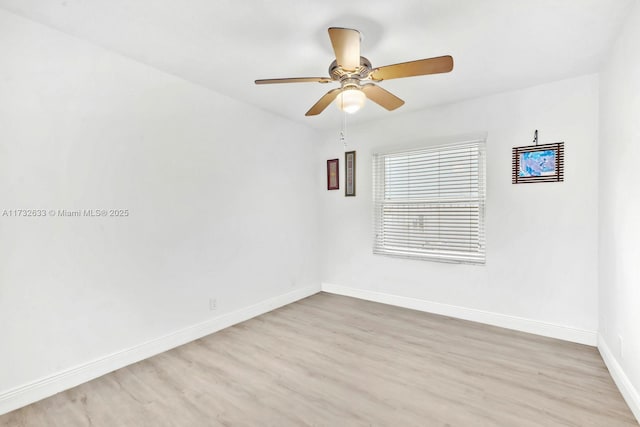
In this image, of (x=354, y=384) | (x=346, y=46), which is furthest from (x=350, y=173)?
(x=354, y=384)

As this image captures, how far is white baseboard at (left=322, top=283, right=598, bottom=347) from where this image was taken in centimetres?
286

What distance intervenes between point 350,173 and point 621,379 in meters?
3.28

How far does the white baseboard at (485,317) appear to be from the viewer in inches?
113

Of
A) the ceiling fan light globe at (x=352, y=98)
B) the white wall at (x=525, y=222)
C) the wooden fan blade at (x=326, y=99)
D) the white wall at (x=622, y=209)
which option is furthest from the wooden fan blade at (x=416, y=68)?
the white wall at (x=525, y=222)

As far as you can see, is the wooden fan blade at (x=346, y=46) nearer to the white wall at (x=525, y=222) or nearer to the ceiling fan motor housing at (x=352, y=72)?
the ceiling fan motor housing at (x=352, y=72)

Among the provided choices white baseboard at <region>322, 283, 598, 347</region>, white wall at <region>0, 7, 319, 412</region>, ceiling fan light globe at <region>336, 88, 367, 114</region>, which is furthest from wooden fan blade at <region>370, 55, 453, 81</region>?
white baseboard at <region>322, 283, 598, 347</region>

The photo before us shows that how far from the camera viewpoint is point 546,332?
300 centimetres

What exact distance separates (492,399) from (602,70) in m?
2.85

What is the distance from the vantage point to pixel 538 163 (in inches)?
119

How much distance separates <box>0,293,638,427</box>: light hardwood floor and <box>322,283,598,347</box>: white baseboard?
0.36 ft

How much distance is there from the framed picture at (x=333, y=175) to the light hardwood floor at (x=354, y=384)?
2.12m

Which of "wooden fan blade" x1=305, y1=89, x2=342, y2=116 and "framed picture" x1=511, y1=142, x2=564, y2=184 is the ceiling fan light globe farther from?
"framed picture" x1=511, y1=142, x2=564, y2=184

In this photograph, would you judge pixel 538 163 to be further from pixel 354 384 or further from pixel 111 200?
pixel 111 200

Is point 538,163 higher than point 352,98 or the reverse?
the reverse
